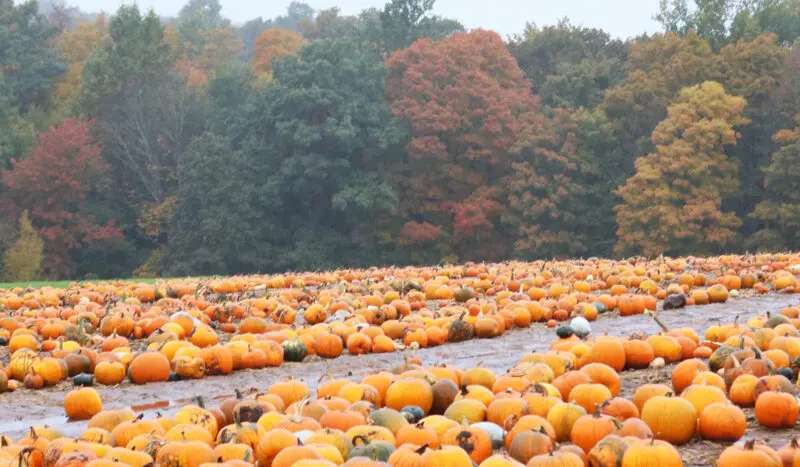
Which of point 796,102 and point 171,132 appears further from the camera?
point 171,132

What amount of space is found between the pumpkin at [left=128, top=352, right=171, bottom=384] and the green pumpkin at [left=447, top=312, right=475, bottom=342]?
2942 mm

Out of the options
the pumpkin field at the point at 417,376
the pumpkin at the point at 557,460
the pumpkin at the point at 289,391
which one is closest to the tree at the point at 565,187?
the pumpkin field at the point at 417,376

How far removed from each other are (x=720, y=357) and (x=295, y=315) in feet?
18.2

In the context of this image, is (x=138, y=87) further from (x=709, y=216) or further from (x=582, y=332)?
(x=582, y=332)

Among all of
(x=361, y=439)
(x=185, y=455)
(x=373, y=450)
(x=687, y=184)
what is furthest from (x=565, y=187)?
(x=185, y=455)

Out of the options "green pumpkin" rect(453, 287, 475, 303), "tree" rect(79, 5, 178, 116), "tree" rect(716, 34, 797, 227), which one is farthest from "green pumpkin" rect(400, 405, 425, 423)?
"tree" rect(79, 5, 178, 116)

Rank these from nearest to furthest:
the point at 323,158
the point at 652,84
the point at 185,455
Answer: the point at 185,455
the point at 652,84
the point at 323,158

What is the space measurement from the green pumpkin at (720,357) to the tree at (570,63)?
3445 centimetres

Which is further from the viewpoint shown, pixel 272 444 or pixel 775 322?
pixel 775 322

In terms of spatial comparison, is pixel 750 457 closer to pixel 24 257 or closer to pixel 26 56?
pixel 24 257

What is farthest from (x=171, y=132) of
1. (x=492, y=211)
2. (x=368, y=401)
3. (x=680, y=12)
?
(x=368, y=401)

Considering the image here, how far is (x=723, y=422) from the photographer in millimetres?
5051

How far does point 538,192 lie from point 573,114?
3474 millimetres

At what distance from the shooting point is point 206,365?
26.6ft
